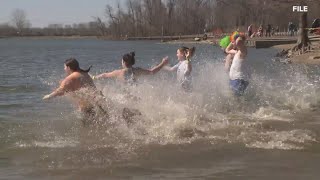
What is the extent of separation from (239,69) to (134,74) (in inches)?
103

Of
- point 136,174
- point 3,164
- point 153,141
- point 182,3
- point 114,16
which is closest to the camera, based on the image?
point 136,174

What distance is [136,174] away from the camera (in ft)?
23.2

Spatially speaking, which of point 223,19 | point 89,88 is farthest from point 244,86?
point 223,19

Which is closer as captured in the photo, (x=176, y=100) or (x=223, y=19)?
(x=176, y=100)

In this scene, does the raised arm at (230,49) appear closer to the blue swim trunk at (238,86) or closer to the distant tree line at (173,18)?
the blue swim trunk at (238,86)

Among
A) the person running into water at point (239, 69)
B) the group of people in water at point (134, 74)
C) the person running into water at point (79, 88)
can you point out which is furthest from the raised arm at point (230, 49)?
the person running into water at point (79, 88)

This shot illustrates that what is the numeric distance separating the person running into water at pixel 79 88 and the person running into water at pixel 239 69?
350cm

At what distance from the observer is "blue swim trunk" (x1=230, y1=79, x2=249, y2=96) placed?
38.2ft

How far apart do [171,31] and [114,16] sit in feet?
59.0

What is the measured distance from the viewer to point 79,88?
29.8 ft

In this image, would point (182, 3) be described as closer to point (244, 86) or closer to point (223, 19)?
point (223, 19)

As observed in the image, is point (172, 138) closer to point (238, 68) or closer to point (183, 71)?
point (183, 71)

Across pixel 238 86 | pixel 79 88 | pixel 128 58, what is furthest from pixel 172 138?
pixel 238 86

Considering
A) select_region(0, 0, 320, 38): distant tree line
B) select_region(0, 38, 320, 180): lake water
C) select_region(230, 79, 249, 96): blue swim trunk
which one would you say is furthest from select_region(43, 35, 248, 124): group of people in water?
select_region(0, 0, 320, 38): distant tree line
